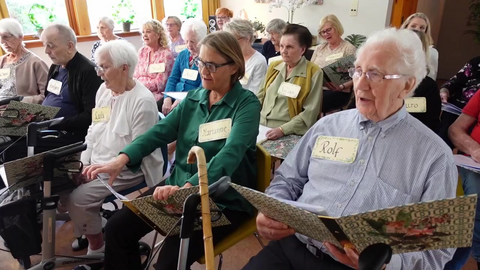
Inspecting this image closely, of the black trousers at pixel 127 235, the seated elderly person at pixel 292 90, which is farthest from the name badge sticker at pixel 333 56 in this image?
the black trousers at pixel 127 235

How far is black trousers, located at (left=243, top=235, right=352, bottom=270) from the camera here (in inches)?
47.5

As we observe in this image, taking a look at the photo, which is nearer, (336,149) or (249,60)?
(336,149)

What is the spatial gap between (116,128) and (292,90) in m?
1.26

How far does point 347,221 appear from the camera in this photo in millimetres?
810

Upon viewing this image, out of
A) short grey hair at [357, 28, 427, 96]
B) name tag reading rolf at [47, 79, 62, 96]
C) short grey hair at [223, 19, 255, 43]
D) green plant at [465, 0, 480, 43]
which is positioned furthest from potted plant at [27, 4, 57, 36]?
green plant at [465, 0, 480, 43]

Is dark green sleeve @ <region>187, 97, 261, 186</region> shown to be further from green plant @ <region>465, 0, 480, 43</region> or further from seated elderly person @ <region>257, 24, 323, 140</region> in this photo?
green plant @ <region>465, 0, 480, 43</region>

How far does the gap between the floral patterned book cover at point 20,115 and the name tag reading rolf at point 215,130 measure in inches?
48.6

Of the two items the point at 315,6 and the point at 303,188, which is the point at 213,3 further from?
the point at 303,188

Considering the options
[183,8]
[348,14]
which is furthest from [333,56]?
[183,8]

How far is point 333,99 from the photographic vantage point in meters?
3.60

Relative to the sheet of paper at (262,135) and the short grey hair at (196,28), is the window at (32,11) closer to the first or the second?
the short grey hair at (196,28)

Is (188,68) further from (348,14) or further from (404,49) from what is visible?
(348,14)

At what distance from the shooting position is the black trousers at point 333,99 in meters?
3.60

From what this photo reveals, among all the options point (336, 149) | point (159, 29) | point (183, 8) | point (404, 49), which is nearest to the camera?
point (404, 49)
